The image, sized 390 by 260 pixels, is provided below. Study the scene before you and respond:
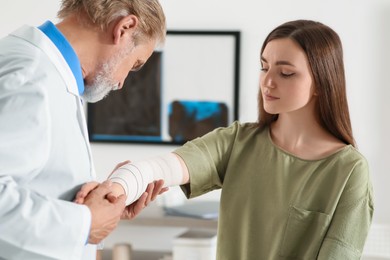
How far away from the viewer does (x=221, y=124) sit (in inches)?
160

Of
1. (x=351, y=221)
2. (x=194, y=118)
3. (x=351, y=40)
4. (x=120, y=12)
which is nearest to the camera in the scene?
(x=120, y=12)

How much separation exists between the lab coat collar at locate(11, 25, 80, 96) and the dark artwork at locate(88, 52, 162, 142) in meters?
2.64

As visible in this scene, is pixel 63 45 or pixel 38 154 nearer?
pixel 38 154

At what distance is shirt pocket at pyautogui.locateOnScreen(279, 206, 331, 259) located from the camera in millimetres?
1662

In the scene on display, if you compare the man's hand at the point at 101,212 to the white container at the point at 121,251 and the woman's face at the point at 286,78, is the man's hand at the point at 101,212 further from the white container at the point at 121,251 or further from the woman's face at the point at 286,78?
the white container at the point at 121,251

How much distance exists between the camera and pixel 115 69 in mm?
1590

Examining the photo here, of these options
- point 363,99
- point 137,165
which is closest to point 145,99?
point 363,99

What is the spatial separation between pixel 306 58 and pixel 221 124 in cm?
236

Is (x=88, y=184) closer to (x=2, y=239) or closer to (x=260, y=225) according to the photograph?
(x=2, y=239)

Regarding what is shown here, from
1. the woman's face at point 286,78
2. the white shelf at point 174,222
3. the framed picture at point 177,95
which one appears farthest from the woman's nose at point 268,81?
the framed picture at point 177,95

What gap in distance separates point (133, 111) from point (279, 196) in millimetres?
2527

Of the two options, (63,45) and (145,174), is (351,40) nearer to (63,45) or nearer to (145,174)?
(145,174)

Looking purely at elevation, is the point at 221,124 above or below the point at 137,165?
below

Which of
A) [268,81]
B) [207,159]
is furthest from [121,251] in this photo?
[268,81]
